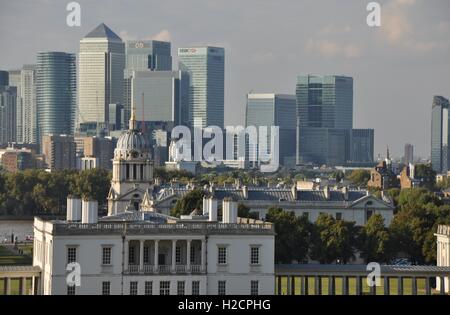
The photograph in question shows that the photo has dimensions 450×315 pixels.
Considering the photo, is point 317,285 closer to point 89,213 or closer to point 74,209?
point 74,209

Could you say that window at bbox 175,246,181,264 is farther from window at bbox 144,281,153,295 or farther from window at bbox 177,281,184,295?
window at bbox 144,281,153,295

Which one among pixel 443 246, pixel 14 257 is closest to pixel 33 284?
pixel 443 246

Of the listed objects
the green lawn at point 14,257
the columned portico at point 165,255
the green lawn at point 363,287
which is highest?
the columned portico at point 165,255

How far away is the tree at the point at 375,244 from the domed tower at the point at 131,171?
35222 mm

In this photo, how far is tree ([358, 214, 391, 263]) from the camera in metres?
92.6

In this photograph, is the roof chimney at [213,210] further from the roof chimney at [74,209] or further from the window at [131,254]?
the roof chimney at [74,209]

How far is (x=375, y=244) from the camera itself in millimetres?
93312

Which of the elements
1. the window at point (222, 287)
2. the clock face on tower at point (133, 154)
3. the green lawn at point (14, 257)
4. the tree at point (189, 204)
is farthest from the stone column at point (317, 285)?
the clock face on tower at point (133, 154)

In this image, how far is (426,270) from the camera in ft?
242

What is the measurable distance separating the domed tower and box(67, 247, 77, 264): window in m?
62.6

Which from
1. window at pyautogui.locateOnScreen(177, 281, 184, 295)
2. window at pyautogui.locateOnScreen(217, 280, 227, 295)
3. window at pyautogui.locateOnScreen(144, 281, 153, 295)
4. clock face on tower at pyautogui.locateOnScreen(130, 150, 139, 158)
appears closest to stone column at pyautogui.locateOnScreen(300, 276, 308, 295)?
window at pyautogui.locateOnScreen(217, 280, 227, 295)

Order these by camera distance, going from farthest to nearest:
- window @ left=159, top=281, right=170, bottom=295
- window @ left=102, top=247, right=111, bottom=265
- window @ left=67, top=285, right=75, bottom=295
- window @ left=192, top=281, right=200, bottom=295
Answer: window @ left=159, top=281, right=170, bottom=295 < window @ left=192, top=281, right=200, bottom=295 < window @ left=102, top=247, right=111, bottom=265 < window @ left=67, top=285, right=75, bottom=295

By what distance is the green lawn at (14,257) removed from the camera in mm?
89438

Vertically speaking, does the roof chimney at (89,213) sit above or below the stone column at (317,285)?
above
